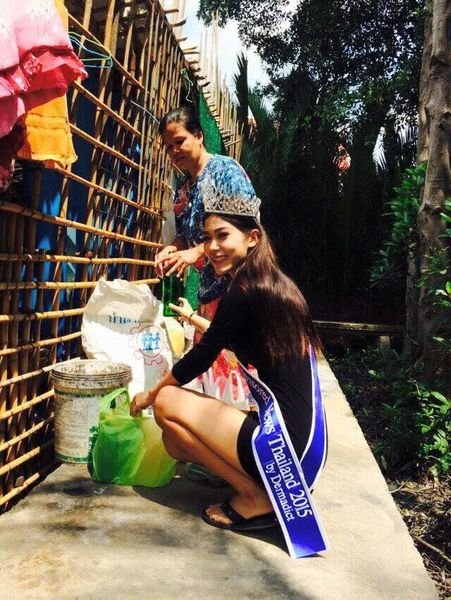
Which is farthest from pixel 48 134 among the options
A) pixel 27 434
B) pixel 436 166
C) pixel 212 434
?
pixel 436 166

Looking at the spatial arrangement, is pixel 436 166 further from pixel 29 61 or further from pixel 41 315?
pixel 29 61

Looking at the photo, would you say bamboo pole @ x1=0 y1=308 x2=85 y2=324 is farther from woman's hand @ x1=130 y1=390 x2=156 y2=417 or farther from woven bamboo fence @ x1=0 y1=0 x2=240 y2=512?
woman's hand @ x1=130 y1=390 x2=156 y2=417

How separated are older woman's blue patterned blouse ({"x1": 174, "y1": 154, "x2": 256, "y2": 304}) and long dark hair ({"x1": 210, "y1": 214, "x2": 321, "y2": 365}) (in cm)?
50

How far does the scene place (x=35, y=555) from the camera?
199 centimetres

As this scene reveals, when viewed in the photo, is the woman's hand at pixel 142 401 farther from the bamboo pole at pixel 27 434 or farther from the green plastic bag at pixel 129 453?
the bamboo pole at pixel 27 434

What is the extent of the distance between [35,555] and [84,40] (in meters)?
2.36

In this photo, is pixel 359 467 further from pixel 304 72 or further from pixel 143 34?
pixel 304 72

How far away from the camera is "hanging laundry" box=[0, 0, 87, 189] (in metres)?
1.71

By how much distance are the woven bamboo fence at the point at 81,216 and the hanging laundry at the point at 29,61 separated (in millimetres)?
598

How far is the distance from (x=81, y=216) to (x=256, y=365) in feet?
5.55

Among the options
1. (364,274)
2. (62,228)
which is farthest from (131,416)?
(364,274)

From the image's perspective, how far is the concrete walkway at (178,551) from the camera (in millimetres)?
1836

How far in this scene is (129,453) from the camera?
2.59m

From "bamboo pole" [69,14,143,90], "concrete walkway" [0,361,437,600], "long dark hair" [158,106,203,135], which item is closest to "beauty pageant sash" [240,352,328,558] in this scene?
"concrete walkway" [0,361,437,600]
